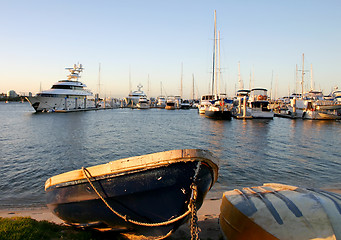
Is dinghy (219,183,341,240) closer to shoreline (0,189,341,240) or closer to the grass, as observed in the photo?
shoreline (0,189,341,240)

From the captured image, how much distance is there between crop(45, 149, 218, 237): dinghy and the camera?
12.4 feet

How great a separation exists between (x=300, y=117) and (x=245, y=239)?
179 ft

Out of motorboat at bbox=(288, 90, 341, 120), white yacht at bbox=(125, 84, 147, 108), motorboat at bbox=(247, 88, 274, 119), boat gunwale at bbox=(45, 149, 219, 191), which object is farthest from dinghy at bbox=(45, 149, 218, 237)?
white yacht at bbox=(125, 84, 147, 108)

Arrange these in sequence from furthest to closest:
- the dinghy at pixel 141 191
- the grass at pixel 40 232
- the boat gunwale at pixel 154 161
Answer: the grass at pixel 40 232
the dinghy at pixel 141 191
the boat gunwale at pixel 154 161

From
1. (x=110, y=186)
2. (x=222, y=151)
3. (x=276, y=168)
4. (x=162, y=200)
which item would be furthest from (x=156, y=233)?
(x=222, y=151)

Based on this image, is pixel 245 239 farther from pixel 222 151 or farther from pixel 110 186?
pixel 222 151

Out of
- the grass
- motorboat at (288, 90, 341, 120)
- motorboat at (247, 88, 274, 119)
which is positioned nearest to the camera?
the grass

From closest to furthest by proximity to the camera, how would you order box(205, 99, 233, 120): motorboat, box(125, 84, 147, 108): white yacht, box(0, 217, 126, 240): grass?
box(0, 217, 126, 240): grass < box(205, 99, 233, 120): motorboat < box(125, 84, 147, 108): white yacht

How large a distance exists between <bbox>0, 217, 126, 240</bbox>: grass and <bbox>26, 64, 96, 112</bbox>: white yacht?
7236 cm

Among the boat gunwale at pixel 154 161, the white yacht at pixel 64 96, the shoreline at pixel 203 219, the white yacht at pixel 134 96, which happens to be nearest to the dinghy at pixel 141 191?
the boat gunwale at pixel 154 161

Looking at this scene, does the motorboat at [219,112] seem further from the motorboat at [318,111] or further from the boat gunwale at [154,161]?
the boat gunwale at [154,161]

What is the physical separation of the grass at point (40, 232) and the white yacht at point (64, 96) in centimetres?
7236

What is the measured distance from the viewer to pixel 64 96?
7344 cm

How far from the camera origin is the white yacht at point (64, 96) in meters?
69.6
